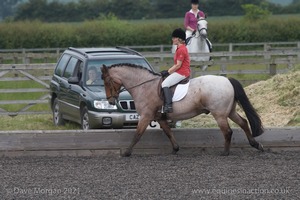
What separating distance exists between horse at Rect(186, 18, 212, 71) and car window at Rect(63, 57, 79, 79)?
746 cm

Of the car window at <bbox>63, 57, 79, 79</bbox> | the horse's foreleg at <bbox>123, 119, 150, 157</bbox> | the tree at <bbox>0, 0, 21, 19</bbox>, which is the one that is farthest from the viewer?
the tree at <bbox>0, 0, 21, 19</bbox>

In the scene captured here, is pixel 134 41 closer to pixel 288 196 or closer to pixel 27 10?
pixel 27 10

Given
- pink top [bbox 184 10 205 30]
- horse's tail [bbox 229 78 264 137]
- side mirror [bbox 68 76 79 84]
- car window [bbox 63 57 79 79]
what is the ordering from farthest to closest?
pink top [bbox 184 10 205 30] < car window [bbox 63 57 79 79] < side mirror [bbox 68 76 79 84] < horse's tail [bbox 229 78 264 137]

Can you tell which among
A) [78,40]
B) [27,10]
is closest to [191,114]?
[78,40]

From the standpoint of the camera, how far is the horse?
84.4ft

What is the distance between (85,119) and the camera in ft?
56.2

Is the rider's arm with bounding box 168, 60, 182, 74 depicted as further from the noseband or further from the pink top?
the pink top

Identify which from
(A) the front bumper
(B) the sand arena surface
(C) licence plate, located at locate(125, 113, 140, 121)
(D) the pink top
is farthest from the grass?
(D) the pink top

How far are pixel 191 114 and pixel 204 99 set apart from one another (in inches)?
15.7

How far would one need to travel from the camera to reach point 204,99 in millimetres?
14352

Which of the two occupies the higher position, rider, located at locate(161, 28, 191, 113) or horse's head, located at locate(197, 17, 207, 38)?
rider, located at locate(161, 28, 191, 113)

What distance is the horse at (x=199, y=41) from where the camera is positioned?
25734mm

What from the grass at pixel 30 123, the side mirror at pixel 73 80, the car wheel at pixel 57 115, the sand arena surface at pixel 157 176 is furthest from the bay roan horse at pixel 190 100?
the car wheel at pixel 57 115

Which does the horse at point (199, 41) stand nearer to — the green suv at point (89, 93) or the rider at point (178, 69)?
the green suv at point (89, 93)
